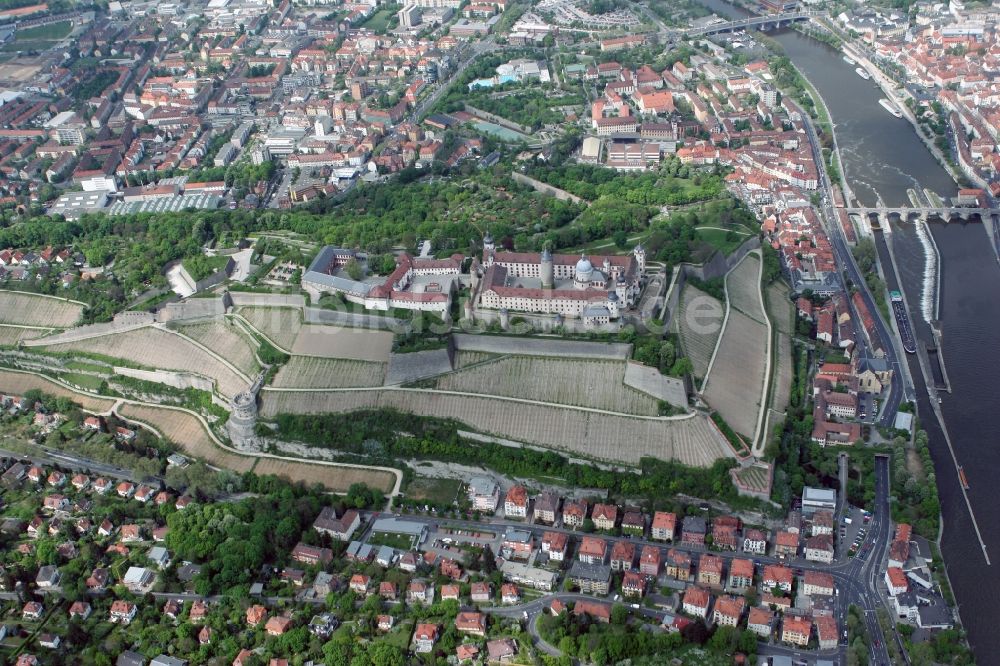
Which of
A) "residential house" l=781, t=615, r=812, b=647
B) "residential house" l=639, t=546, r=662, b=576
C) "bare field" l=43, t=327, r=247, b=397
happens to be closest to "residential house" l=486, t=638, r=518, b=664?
"residential house" l=639, t=546, r=662, b=576

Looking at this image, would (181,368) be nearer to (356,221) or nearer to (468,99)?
(356,221)

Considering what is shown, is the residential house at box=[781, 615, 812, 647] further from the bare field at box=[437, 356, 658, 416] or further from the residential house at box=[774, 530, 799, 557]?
the bare field at box=[437, 356, 658, 416]

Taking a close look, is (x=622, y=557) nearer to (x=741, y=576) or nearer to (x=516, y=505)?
(x=741, y=576)

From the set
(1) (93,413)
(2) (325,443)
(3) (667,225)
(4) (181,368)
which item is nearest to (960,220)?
(3) (667,225)

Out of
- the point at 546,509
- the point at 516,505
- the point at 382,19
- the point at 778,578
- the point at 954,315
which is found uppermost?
the point at 778,578

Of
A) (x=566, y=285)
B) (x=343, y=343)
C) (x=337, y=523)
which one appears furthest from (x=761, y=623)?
(x=343, y=343)

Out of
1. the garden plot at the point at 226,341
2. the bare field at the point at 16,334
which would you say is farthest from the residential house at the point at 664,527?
the bare field at the point at 16,334

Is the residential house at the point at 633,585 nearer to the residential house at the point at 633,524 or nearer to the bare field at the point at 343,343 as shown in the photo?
the residential house at the point at 633,524
